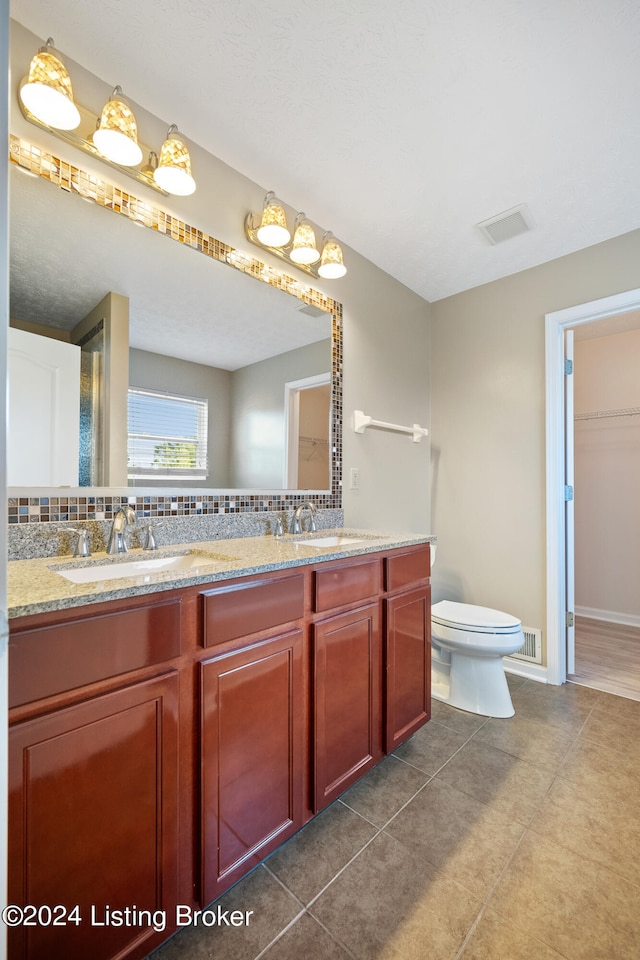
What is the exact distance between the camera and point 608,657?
9.05ft

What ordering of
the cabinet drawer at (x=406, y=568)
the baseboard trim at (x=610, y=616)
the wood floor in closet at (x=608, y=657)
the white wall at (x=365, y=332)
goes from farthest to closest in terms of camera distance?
the baseboard trim at (x=610, y=616), the wood floor in closet at (x=608, y=657), the cabinet drawer at (x=406, y=568), the white wall at (x=365, y=332)

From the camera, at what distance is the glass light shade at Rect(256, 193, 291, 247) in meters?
1.73

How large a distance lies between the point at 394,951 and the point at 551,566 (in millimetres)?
1950

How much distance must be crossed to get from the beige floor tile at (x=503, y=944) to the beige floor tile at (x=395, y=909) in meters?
0.03

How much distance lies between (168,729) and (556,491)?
2.34 metres

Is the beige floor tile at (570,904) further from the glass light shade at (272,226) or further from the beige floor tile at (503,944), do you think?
the glass light shade at (272,226)

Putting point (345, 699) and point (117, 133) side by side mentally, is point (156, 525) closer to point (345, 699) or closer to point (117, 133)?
point (345, 699)

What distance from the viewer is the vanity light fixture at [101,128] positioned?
1.18 metres

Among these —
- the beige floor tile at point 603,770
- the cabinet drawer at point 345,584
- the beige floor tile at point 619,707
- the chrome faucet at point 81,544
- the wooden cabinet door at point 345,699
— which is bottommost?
the beige floor tile at point 603,770

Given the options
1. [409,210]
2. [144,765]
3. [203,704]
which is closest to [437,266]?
[409,210]

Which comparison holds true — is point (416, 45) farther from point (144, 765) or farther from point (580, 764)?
point (580, 764)

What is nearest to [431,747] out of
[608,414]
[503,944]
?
[503,944]

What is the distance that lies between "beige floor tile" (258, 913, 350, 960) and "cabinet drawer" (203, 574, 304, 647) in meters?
0.74

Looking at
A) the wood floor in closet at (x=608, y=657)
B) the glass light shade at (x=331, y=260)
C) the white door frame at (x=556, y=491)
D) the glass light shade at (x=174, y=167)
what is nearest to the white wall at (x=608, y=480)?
the wood floor in closet at (x=608, y=657)
